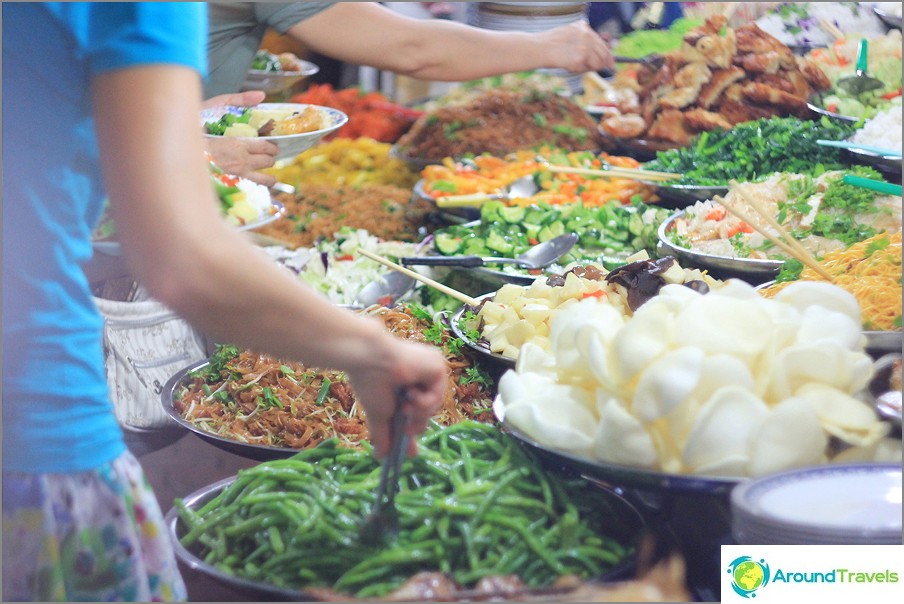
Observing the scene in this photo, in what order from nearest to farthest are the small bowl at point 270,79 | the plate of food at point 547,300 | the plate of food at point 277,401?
the plate of food at point 277,401, the plate of food at point 547,300, the small bowl at point 270,79

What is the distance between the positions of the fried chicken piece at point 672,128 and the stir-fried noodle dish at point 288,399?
250 cm

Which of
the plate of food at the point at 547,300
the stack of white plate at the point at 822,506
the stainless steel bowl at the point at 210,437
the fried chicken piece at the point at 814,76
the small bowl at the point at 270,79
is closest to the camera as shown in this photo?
the stack of white plate at the point at 822,506

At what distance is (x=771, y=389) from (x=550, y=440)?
405 millimetres

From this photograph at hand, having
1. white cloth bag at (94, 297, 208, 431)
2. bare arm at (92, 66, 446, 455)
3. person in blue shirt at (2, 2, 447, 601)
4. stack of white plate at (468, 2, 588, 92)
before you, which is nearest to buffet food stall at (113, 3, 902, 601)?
white cloth bag at (94, 297, 208, 431)

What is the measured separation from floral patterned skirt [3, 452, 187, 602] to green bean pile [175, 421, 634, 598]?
0.13 m

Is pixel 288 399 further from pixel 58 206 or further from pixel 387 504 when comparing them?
pixel 58 206

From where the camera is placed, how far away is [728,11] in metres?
5.68

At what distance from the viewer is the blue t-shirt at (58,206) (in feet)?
4.28

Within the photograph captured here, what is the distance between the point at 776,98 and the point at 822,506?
355cm

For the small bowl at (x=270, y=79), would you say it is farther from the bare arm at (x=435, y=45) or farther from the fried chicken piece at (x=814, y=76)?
the fried chicken piece at (x=814, y=76)

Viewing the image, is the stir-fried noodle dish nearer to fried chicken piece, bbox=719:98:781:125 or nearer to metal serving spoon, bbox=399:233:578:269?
metal serving spoon, bbox=399:233:578:269

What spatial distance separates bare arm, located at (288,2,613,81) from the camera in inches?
164

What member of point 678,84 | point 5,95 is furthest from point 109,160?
point 678,84

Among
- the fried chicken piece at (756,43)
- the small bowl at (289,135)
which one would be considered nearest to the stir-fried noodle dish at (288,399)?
the small bowl at (289,135)
